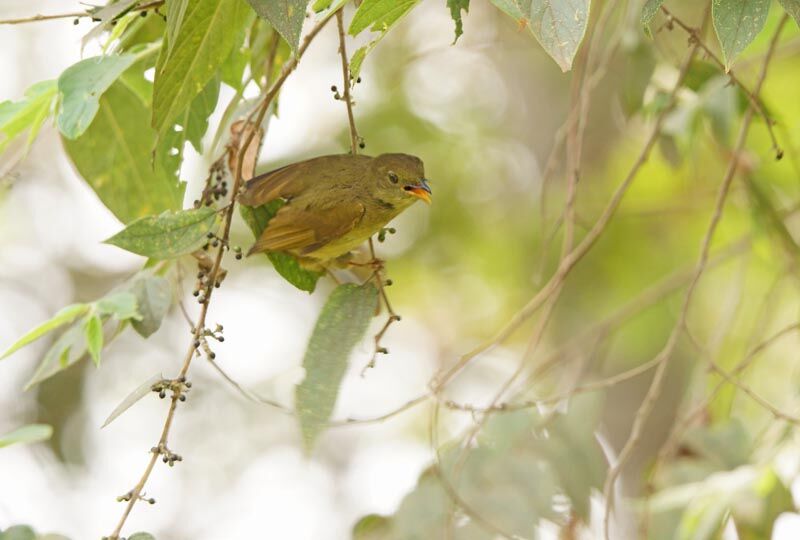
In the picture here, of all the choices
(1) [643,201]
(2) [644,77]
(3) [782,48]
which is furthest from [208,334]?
(1) [643,201]

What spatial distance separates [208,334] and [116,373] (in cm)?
619

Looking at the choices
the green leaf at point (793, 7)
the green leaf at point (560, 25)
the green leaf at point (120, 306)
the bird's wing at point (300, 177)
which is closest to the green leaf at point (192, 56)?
the bird's wing at point (300, 177)

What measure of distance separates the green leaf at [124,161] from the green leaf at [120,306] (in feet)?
0.96

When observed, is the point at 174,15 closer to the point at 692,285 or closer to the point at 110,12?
the point at 110,12

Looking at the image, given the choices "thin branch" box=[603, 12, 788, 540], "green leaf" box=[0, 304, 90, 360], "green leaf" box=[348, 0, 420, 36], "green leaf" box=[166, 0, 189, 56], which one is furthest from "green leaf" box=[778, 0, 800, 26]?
"green leaf" box=[0, 304, 90, 360]

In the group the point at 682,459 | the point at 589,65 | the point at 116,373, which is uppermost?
the point at 589,65

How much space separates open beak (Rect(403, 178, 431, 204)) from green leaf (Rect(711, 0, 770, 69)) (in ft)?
3.66

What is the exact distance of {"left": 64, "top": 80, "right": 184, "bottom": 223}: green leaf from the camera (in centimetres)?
253

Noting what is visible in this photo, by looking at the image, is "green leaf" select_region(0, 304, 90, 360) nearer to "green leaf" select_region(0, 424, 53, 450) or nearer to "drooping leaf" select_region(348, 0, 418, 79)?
"green leaf" select_region(0, 424, 53, 450)

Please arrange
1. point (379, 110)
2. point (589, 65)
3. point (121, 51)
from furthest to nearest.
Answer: point (379, 110)
point (589, 65)
point (121, 51)

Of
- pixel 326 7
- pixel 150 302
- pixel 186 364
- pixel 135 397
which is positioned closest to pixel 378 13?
pixel 326 7

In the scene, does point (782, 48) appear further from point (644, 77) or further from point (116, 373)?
point (116, 373)

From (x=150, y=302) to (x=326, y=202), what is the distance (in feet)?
1.43

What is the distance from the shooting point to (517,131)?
730cm
